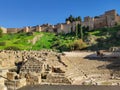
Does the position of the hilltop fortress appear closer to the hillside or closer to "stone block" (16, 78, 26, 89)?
the hillside

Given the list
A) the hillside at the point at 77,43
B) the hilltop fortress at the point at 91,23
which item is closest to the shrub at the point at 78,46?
the hillside at the point at 77,43

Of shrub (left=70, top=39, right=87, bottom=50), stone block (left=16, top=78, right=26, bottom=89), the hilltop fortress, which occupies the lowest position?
stone block (left=16, top=78, right=26, bottom=89)

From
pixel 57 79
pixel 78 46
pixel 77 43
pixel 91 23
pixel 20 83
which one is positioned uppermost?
pixel 91 23

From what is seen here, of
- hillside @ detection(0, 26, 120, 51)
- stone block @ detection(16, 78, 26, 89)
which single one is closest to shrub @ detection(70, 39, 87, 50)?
hillside @ detection(0, 26, 120, 51)

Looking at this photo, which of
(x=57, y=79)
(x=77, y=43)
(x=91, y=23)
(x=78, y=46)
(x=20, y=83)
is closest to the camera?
(x=20, y=83)

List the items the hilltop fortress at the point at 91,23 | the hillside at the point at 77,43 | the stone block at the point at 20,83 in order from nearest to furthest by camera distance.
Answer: the stone block at the point at 20,83
the hillside at the point at 77,43
the hilltop fortress at the point at 91,23

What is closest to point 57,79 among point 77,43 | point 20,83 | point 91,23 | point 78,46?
point 20,83

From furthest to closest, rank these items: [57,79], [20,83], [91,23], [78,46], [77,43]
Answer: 1. [91,23]
2. [77,43]
3. [78,46]
4. [57,79]
5. [20,83]

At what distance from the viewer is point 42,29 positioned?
8888 cm

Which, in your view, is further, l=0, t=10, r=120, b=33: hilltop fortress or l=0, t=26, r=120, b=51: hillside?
l=0, t=10, r=120, b=33: hilltop fortress

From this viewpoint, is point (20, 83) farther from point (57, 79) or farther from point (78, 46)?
point (78, 46)

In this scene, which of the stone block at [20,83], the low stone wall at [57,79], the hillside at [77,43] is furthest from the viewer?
the hillside at [77,43]

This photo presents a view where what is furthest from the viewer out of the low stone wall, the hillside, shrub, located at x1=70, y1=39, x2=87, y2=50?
the hillside

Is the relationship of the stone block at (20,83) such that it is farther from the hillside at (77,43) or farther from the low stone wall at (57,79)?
the hillside at (77,43)
